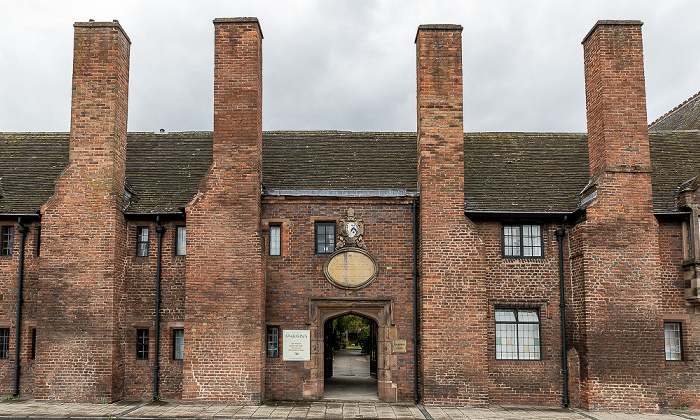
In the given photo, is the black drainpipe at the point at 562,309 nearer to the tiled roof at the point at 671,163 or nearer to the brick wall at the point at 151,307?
the tiled roof at the point at 671,163

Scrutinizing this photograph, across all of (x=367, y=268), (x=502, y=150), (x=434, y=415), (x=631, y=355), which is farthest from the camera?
(x=502, y=150)

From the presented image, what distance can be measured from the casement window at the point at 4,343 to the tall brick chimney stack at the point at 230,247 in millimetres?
5095

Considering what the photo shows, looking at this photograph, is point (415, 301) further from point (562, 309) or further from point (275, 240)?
point (275, 240)

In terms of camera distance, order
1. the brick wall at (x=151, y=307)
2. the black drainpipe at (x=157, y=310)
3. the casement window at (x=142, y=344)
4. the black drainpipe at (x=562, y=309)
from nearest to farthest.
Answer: the black drainpipe at (x=562, y=309), the black drainpipe at (x=157, y=310), the brick wall at (x=151, y=307), the casement window at (x=142, y=344)

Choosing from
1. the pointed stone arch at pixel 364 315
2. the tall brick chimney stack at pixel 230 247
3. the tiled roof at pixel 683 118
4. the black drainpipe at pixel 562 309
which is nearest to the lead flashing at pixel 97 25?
the tall brick chimney stack at pixel 230 247

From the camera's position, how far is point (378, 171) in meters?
18.0

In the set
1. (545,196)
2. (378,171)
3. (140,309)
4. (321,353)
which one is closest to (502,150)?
(545,196)

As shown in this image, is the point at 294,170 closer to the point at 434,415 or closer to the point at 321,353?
the point at 321,353

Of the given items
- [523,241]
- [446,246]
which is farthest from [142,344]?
[523,241]

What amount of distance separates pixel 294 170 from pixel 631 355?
10455mm

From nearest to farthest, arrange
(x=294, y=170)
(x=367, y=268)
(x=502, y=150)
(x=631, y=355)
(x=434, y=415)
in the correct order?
1. (x=434, y=415)
2. (x=631, y=355)
3. (x=367, y=268)
4. (x=294, y=170)
5. (x=502, y=150)

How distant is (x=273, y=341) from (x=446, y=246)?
5.27 meters

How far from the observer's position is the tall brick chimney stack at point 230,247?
15.1 metres

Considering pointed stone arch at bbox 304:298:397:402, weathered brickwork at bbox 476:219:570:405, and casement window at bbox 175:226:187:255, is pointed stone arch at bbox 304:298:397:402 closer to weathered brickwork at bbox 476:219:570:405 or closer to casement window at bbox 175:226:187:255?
weathered brickwork at bbox 476:219:570:405
